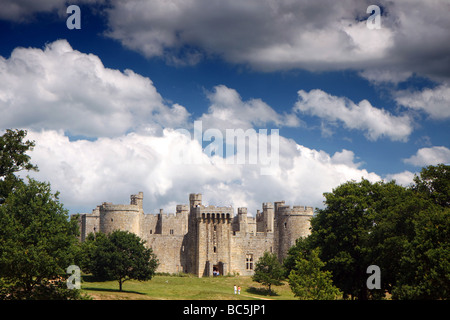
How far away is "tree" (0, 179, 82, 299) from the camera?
41375 mm

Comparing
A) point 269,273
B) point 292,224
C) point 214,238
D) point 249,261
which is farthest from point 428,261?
point 249,261

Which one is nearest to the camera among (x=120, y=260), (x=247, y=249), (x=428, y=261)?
(x=428, y=261)

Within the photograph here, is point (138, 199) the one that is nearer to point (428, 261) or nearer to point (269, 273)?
point (269, 273)

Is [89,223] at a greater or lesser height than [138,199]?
lesser

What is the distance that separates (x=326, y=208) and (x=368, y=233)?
601 centimetres

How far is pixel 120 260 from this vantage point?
63.8m

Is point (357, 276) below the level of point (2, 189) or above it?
below

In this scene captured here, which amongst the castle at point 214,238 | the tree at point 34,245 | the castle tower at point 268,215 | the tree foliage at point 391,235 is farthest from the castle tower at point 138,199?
the tree at point 34,245

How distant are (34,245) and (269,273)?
41054 millimetres

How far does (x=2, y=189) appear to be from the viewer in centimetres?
5438

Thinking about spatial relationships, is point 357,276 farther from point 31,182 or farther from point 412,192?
point 31,182

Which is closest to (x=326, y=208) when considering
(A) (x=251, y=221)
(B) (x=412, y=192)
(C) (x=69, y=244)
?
(B) (x=412, y=192)

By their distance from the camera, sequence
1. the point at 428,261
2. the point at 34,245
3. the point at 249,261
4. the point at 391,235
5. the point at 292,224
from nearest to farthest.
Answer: the point at 428,261 → the point at 34,245 → the point at 391,235 → the point at 292,224 → the point at 249,261
